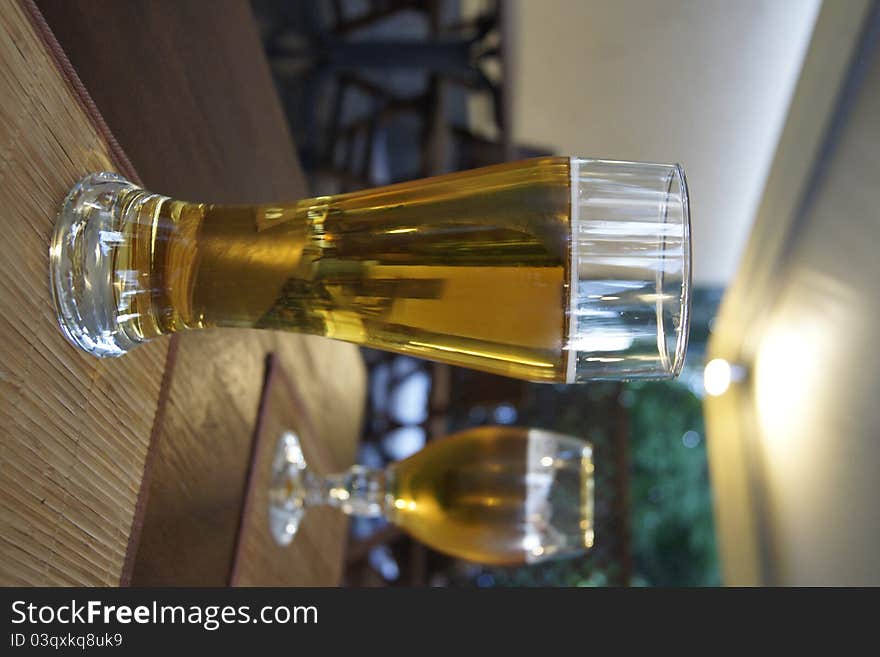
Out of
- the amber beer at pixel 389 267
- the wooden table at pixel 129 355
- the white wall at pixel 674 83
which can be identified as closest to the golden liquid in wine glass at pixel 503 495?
the wooden table at pixel 129 355

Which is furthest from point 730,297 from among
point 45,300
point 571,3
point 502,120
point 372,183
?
point 45,300

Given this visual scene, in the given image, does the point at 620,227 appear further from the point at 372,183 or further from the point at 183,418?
the point at 372,183

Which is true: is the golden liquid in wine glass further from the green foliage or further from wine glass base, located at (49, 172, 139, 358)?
the green foliage

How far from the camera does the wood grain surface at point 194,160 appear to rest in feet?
1.14

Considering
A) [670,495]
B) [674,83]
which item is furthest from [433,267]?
[670,495]

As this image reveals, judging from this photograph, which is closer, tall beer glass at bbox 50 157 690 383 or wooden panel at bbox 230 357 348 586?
tall beer glass at bbox 50 157 690 383

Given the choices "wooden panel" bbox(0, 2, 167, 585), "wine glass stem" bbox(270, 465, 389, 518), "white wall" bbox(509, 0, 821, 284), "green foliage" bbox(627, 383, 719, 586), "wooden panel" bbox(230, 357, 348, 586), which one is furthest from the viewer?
"green foliage" bbox(627, 383, 719, 586)

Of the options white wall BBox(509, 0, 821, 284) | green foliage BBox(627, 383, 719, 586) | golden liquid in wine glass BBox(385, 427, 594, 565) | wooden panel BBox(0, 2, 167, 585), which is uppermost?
white wall BBox(509, 0, 821, 284)

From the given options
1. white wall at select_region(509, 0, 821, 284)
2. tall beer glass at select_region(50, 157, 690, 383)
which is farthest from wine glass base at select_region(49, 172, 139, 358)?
white wall at select_region(509, 0, 821, 284)

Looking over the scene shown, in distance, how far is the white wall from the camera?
2.39 m

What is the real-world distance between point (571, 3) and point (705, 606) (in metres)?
2.43

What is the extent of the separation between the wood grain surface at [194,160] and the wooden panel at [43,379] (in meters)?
0.03

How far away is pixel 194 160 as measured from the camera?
1.42 ft

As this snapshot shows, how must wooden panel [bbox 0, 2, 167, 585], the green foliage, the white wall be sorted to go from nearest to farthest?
wooden panel [bbox 0, 2, 167, 585]
the white wall
the green foliage
